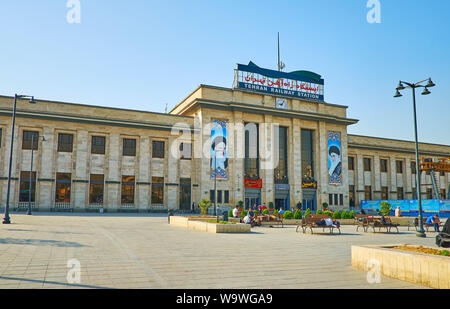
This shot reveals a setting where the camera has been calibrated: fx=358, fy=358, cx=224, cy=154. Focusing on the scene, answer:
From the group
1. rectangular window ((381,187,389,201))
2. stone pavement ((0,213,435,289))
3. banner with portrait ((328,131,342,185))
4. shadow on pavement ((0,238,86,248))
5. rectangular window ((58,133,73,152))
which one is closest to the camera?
stone pavement ((0,213,435,289))

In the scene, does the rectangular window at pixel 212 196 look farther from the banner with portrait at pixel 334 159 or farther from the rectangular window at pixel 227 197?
the banner with portrait at pixel 334 159

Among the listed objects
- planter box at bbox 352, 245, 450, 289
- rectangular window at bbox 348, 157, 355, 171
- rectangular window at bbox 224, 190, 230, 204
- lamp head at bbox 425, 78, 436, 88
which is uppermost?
lamp head at bbox 425, 78, 436, 88

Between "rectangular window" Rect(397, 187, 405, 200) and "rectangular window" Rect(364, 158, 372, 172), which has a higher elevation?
"rectangular window" Rect(364, 158, 372, 172)

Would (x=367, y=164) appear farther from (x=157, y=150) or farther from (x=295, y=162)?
(x=157, y=150)

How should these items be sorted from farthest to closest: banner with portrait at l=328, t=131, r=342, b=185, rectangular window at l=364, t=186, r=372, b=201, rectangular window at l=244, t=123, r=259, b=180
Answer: rectangular window at l=364, t=186, r=372, b=201 → banner with portrait at l=328, t=131, r=342, b=185 → rectangular window at l=244, t=123, r=259, b=180

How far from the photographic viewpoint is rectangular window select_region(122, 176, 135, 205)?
140 feet

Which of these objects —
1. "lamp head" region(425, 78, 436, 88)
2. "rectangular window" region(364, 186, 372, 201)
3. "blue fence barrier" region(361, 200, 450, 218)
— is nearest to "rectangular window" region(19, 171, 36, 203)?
"lamp head" region(425, 78, 436, 88)

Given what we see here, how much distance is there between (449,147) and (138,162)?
198ft

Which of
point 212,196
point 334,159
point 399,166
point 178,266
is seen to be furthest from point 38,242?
point 399,166

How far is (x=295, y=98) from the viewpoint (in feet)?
167

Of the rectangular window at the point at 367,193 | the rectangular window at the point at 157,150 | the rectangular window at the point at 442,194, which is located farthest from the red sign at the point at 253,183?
the rectangular window at the point at 442,194

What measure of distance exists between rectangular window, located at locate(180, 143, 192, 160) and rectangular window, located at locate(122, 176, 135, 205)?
6.83 metres

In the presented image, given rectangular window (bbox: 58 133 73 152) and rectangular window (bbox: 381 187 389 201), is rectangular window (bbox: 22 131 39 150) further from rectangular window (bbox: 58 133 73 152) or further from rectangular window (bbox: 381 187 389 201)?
rectangular window (bbox: 381 187 389 201)
